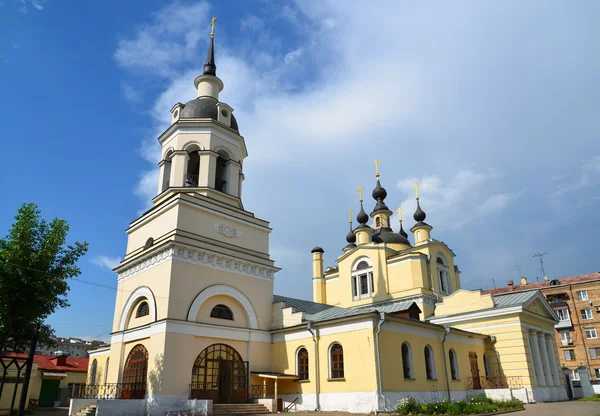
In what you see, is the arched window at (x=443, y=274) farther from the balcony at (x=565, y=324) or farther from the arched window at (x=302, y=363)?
the arched window at (x=302, y=363)

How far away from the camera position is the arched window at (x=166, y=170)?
846 inches

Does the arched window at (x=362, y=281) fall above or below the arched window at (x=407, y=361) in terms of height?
above

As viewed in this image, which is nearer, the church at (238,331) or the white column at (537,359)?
the church at (238,331)

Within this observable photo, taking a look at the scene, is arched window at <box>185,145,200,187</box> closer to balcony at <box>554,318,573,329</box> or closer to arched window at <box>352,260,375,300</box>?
arched window at <box>352,260,375,300</box>

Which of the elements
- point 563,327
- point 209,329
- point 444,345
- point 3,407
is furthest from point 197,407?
point 563,327

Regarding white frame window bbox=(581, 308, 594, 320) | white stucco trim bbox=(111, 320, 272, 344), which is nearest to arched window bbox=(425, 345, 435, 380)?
white stucco trim bbox=(111, 320, 272, 344)

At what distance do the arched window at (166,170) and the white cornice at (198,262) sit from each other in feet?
12.9

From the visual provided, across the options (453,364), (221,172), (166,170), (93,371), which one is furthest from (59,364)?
(453,364)

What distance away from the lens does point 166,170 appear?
71.5 feet

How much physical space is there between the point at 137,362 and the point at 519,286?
4319 cm

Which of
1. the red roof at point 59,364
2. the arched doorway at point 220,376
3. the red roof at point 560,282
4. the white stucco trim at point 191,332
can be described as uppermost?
the red roof at point 560,282

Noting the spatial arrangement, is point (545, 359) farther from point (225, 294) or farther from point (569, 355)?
point (569, 355)

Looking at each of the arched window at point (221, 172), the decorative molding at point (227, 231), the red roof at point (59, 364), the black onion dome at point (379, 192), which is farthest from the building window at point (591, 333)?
the red roof at point (59, 364)

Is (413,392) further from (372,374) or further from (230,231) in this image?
(230,231)
